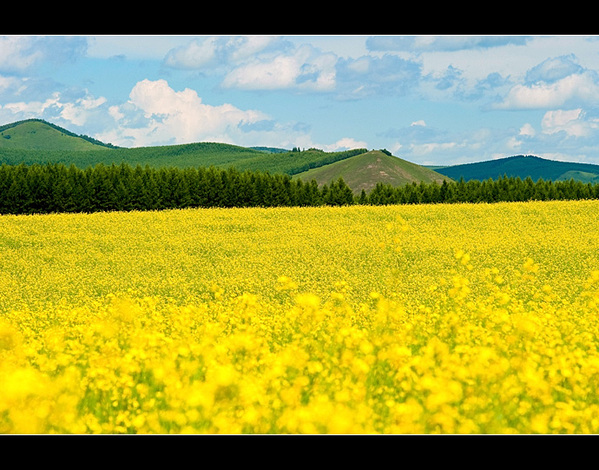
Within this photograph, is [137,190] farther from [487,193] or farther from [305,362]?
[305,362]

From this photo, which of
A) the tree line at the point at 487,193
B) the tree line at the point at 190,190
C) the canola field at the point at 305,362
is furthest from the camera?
the tree line at the point at 487,193

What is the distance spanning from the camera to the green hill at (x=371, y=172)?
168 m

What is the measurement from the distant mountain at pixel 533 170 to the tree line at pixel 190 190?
110 metres

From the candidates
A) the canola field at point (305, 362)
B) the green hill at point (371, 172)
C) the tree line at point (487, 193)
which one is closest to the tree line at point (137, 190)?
the tree line at point (487, 193)

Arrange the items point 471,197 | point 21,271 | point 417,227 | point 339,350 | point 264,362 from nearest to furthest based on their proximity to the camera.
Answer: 1. point 264,362
2. point 339,350
3. point 21,271
4. point 417,227
5. point 471,197

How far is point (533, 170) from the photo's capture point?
185m

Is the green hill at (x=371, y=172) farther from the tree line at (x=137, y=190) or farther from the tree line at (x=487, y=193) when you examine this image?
the tree line at (x=137, y=190)

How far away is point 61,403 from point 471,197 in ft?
156

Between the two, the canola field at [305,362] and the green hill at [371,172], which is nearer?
the canola field at [305,362]

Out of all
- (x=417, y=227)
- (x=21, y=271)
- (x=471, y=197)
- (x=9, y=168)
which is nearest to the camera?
(x=21, y=271)

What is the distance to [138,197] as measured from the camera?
44531 millimetres
